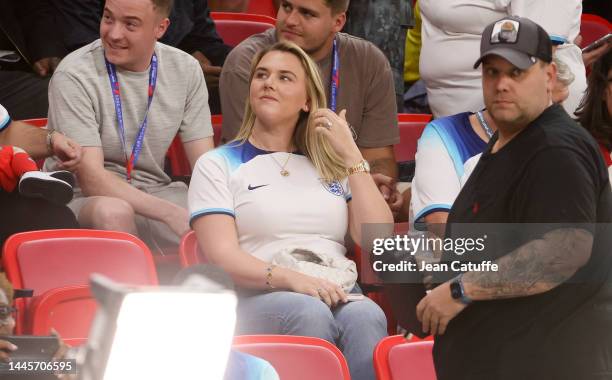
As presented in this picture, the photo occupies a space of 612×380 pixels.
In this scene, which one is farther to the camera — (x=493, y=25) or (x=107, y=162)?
(x=107, y=162)

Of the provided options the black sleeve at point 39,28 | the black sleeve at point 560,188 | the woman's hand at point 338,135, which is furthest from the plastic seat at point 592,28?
the black sleeve at point 560,188

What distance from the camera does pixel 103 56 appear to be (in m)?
3.23

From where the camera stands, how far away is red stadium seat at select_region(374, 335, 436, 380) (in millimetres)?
2494

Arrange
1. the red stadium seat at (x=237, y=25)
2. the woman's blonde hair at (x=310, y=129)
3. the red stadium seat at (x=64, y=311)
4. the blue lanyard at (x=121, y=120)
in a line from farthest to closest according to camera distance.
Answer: the red stadium seat at (x=237, y=25)
the blue lanyard at (x=121, y=120)
the woman's blonde hair at (x=310, y=129)
the red stadium seat at (x=64, y=311)

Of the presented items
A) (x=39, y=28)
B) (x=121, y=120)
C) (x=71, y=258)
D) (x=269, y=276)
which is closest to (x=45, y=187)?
(x=71, y=258)

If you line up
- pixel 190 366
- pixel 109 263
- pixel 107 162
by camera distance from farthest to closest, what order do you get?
1. pixel 107 162
2. pixel 109 263
3. pixel 190 366

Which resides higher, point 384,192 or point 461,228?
point 461,228

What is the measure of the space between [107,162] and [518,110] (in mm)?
1410

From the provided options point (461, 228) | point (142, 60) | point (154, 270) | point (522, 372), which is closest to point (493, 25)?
point (461, 228)

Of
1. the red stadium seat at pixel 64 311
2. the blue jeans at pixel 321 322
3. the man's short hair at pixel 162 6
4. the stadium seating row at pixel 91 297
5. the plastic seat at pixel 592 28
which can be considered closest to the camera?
the stadium seating row at pixel 91 297

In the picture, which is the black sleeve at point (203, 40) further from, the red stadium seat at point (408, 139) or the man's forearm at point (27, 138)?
the man's forearm at point (27, 138)

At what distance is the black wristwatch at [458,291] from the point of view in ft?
7.11

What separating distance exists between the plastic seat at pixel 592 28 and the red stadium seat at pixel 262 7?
129 cm

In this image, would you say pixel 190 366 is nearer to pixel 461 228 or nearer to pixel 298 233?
pixel 461 228
